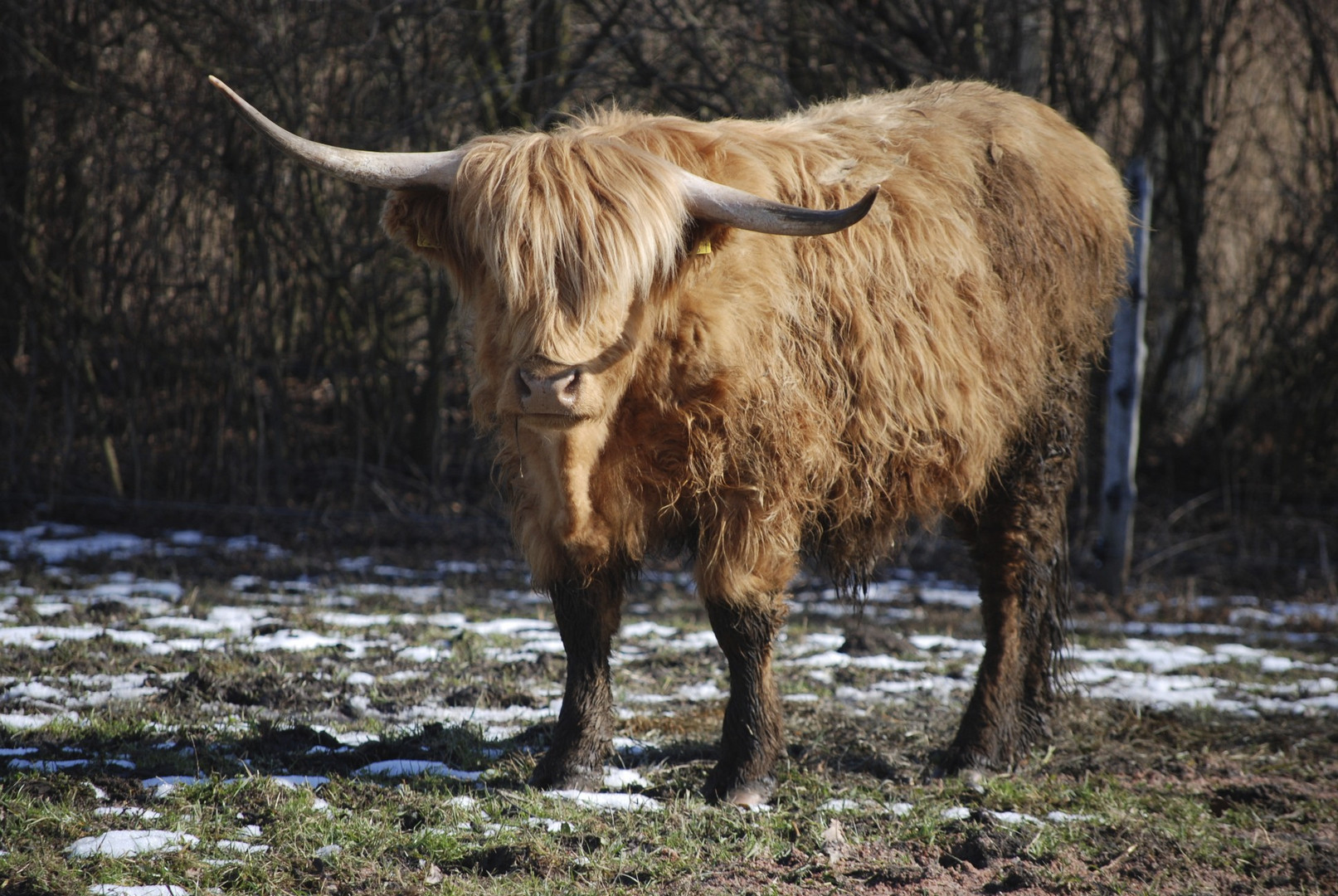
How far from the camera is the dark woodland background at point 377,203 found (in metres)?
7.04

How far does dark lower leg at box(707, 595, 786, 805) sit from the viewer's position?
302 cm

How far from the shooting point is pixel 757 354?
9.62 ft

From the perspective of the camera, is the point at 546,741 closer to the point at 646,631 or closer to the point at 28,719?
the point at 28,719

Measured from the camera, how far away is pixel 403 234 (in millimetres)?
3062

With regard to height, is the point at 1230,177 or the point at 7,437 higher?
the point at 1230,177

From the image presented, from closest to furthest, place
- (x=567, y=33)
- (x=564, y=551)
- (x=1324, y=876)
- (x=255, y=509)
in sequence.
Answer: (x=1324, y=876) → (x=564, y=551) → (x=255, y=509) → (x=567, y=33)

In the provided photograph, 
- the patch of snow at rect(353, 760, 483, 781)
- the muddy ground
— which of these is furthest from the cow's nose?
the patch of snow at rect(353, 760, 483, 781)

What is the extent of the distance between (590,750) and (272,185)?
5.37 meters

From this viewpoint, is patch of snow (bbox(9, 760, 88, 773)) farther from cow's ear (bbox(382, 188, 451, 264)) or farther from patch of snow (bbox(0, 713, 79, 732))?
cow's ear (bbox(382, 188, 451, 264))

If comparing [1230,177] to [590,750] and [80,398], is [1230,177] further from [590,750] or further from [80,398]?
[80,398]

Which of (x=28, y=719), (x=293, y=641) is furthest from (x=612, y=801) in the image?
(x=293, y=641)

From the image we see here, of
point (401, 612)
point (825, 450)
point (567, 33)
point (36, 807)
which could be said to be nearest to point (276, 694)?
point (36, 807)

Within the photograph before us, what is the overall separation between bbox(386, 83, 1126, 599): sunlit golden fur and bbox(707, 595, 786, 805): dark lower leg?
9 cm

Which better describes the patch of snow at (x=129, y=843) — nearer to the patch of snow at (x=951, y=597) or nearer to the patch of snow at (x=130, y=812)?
the patch of snow at (x=130, y=812)
